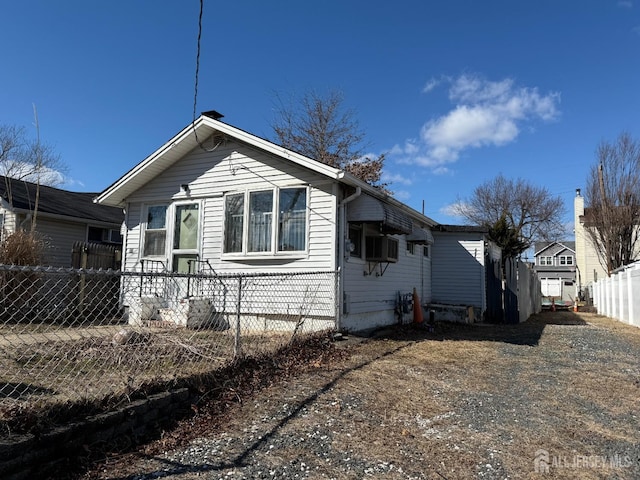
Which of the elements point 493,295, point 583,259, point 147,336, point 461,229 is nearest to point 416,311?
point 461,229

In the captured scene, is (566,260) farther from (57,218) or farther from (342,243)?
(57,218)

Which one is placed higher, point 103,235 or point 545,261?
point 545,261

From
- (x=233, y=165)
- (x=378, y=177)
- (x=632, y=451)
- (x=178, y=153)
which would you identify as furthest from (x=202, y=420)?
(x=378, y=177)

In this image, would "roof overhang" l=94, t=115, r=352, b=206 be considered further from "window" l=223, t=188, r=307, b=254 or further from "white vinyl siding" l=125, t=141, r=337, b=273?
"window" l=223, t=188, r=307, b=254

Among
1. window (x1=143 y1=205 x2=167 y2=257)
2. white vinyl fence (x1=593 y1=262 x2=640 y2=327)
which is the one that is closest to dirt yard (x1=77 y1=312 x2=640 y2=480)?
window (x1=143 y1=205 x2=167 y2=257)

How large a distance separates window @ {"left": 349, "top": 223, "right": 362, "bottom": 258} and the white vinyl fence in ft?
30.2

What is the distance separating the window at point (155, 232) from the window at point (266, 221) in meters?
1.89

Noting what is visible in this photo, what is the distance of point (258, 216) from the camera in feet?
28.8

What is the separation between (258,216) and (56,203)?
33.7 feet

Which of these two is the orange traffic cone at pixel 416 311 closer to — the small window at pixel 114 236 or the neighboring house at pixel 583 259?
the small window at pixel 114 236

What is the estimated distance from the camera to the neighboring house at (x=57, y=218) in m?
13.3

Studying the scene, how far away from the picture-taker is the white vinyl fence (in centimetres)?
1304

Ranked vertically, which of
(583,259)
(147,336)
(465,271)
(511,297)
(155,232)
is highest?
(583,259)

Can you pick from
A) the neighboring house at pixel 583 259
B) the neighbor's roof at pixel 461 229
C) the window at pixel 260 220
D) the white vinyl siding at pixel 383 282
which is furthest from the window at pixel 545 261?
the window at pixel 260 220
